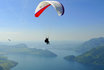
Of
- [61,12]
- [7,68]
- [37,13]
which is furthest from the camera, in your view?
[7,68]

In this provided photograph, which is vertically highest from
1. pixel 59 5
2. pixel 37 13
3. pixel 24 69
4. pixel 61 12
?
pixel 24 69

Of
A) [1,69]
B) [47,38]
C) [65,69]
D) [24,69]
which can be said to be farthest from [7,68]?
[47,38]

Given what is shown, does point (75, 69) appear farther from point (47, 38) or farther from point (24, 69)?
point (47, 38)

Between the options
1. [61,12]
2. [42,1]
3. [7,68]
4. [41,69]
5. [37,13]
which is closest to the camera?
[61,12]

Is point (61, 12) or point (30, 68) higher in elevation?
point (30, 68)

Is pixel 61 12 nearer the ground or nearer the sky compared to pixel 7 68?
nearer the ground

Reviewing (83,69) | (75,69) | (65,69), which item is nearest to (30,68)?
(65,69)

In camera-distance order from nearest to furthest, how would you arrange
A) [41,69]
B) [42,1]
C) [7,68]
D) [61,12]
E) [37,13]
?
[61,12]
[42,1]
[37,13]
[41,69]
[7,68]

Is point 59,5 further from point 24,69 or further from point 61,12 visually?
point 24,69

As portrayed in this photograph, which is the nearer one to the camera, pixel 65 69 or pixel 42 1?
pixel 42 1
